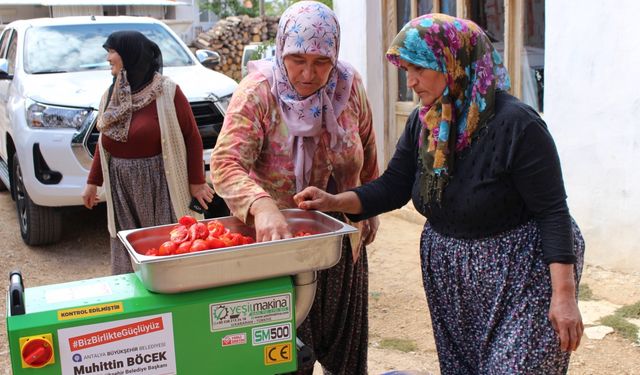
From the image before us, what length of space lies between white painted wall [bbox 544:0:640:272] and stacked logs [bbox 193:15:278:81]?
12194 mm

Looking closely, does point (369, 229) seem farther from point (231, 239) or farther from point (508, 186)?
point (231, 239)

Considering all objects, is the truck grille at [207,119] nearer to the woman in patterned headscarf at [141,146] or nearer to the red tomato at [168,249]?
the woman in patterned headscarf at [141,146]

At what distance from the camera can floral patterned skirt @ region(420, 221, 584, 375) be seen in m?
2.18

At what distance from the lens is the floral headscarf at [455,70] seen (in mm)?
2164

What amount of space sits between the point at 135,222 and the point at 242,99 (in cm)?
198

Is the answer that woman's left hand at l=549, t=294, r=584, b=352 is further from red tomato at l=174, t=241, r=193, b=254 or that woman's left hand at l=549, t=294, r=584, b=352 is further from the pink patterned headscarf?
red tomato at l=174, t=241, r=193, b=254

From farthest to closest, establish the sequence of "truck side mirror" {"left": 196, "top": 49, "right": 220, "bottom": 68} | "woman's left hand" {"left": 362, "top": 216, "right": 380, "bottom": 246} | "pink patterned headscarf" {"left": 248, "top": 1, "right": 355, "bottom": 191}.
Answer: "truck side mirror" {"left": 196, "top": 49, "right": 220, "bottom": 68} < "woman's left hand" {"left": 362, "top": 216, "right": 380, "bottom": 246} < "pink patterned headscarf" {"left": 248, "top": 1, "right": 355, "bottom": 191}

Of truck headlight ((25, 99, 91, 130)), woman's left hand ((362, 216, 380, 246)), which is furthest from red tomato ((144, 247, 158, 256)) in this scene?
truck headlight ((25, 99, 91, 130))

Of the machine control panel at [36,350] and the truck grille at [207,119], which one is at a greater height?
the truck grille at [207,119]

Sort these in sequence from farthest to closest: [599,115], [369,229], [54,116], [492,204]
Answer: [54,116], [599,115], [369,229], [492,204]

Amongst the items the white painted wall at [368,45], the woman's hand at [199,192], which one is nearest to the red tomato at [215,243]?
the woman's hand at [199,192]

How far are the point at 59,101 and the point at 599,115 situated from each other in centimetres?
386

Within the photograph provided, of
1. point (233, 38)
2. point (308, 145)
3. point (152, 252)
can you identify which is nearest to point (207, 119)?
point (308, 145)

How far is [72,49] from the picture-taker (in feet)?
21.1
